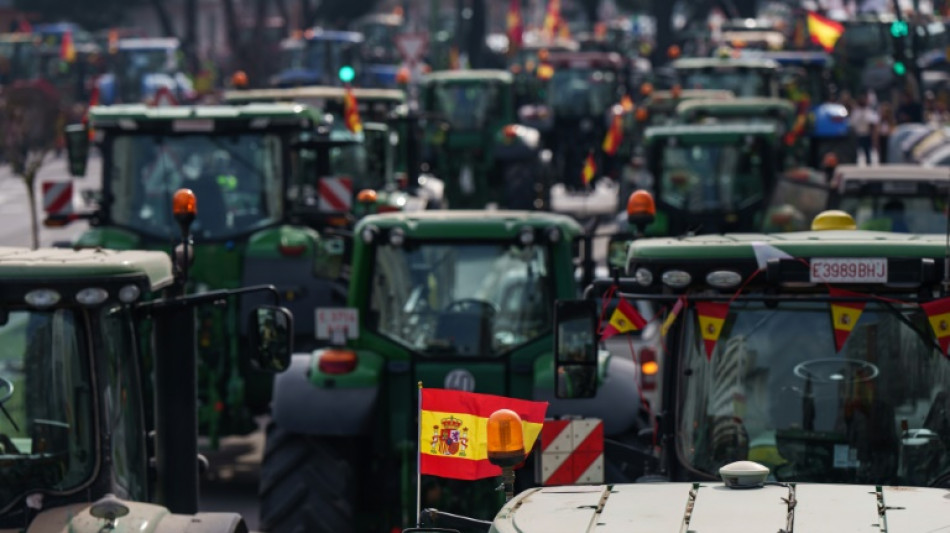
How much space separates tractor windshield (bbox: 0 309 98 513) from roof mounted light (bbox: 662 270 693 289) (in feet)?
7.09

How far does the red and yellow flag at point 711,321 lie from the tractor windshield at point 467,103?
22398 mm

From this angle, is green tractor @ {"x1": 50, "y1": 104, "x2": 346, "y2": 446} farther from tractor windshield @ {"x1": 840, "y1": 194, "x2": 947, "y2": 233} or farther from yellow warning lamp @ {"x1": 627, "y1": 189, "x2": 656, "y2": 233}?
yellow warning lamp @ {"x1": 627, "y1": 189, "x2": 656, "y2": 233}

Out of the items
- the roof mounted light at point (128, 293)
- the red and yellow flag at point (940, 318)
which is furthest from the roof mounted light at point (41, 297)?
the red and yellow flag at point (940, 318)

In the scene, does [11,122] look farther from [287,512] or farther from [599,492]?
[599,492]

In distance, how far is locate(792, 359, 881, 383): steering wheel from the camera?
7875mm

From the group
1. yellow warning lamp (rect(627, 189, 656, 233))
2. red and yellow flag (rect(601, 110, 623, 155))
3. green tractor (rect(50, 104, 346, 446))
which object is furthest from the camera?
red and yellow flag (rect(601, 110, 623, 155))

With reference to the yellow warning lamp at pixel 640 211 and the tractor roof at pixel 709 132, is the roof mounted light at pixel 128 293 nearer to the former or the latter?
the yellow warning lamp at pixel 640 211

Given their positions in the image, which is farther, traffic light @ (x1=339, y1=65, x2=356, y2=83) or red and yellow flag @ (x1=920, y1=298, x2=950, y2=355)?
traffic light @ (x1=339, y1=65, x2=356, y2=83)

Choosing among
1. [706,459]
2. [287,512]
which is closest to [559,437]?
[706,459]

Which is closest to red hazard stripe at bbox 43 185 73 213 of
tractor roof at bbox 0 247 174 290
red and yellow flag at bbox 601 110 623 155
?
tractor roof at bbox 0 247 174 290

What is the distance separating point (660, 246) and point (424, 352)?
10.1 ft

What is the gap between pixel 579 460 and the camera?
328 inches

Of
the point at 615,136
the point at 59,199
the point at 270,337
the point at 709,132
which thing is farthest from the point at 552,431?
the point at 615,136

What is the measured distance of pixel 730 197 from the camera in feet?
71.6
